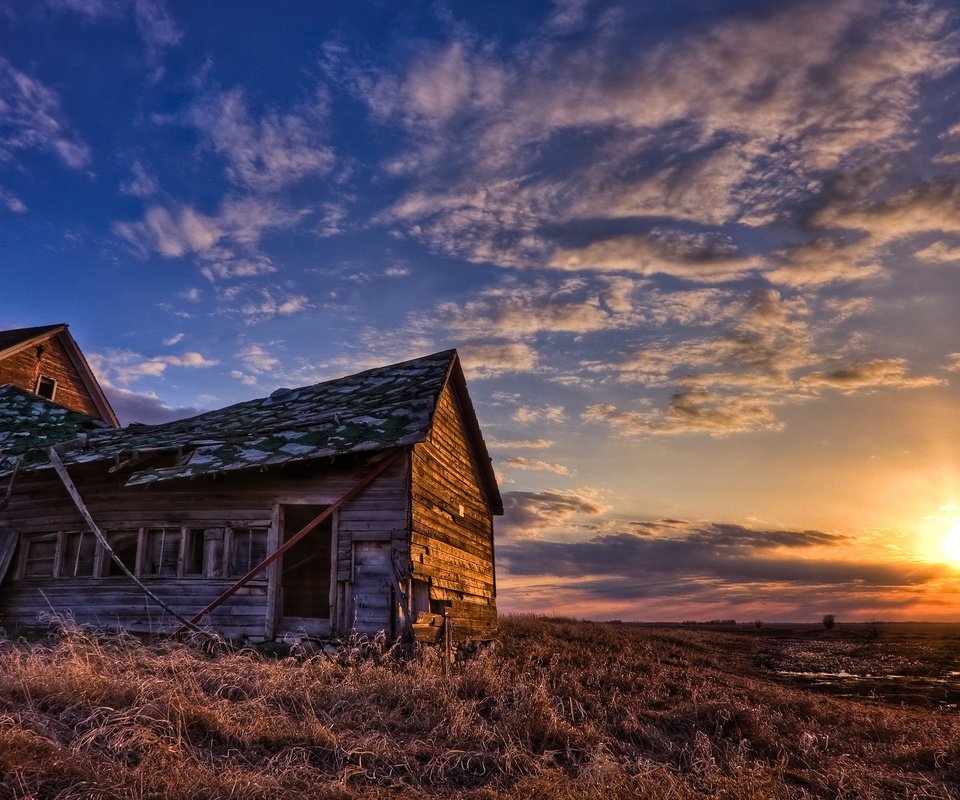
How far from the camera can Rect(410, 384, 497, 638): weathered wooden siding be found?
14.7 meters

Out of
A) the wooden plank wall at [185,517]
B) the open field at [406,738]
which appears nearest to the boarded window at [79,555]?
the wooden plank wall at [185,517]

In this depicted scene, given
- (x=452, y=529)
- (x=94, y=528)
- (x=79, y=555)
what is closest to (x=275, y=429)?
(x=94, y=528)

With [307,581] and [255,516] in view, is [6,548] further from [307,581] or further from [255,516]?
[307,581]

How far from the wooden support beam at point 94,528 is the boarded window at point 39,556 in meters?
1.39

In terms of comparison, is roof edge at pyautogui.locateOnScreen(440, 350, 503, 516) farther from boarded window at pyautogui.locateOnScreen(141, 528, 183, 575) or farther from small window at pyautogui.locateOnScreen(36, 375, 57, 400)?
small window at pyautogui.locateOnScreen(36, 375, 57, 400)

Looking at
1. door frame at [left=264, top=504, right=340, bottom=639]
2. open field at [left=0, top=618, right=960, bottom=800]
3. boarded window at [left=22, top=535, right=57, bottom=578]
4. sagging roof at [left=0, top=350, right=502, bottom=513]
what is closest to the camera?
open field at [left=0, top=618, right=960, bottom=800]

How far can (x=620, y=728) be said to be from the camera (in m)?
9.38

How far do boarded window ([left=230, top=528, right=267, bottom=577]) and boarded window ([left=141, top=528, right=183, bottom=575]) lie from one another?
52.1 inches

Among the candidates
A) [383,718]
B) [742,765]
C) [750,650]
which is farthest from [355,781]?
[750,650]

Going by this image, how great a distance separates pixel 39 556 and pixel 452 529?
377 inches

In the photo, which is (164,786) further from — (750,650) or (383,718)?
(750,650)

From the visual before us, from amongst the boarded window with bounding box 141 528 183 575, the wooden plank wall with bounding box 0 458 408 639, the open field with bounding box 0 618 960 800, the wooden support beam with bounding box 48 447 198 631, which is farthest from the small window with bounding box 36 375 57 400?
the open field with bounding box 0 618 960 800

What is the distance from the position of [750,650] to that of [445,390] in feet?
72.3

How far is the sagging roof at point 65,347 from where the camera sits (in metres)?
27.6
